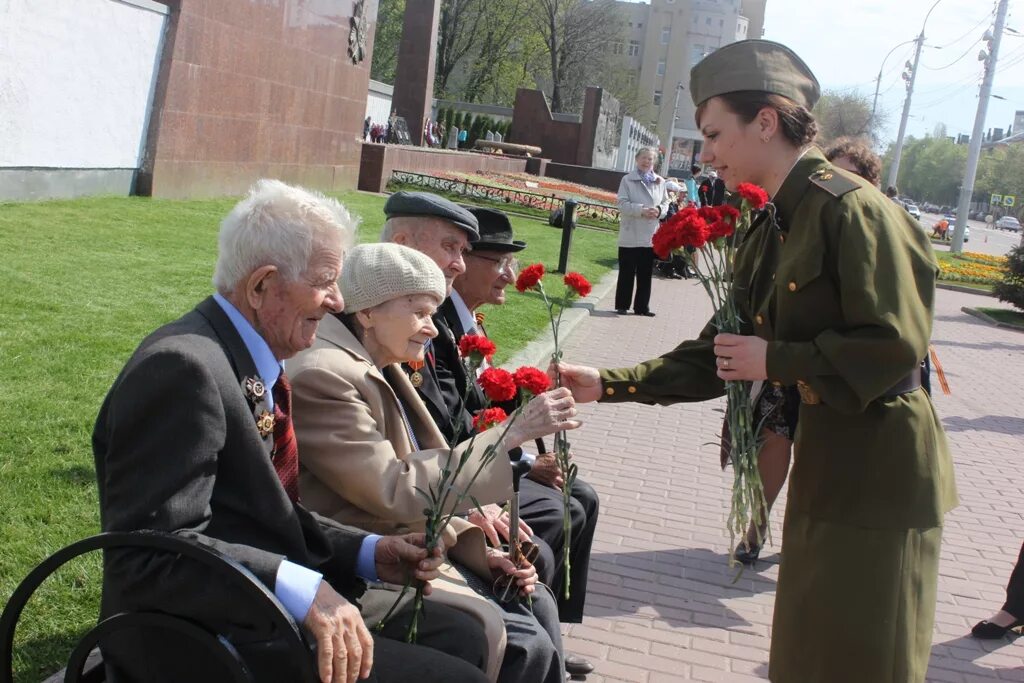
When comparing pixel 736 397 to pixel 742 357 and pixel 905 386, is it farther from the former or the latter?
pixel 905 386

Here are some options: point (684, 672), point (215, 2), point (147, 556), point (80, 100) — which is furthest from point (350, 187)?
point (147, 556)

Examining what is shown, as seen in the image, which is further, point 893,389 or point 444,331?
point 444,331

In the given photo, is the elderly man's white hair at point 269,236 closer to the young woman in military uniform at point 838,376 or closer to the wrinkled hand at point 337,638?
the wrinkled hand at point 337,638

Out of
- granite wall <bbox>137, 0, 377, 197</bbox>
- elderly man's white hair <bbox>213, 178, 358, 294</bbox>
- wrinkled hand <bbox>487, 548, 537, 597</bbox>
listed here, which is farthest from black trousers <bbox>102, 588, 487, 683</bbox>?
granite wall <bbox>137, 0, 377, 197</bbox>

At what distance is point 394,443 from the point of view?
3199 millimetres

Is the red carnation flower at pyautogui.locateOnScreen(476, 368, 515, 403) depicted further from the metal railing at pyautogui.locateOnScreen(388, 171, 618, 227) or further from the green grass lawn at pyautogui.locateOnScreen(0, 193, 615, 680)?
the metal railing at pyautogui.locateOnScreen(388, 171, 618, 227)

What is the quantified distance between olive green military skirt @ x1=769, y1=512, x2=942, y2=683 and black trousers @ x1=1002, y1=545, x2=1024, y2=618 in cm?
234

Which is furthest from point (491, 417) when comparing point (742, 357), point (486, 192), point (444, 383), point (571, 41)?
point (571, 41)

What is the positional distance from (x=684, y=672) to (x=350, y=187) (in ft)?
66.7

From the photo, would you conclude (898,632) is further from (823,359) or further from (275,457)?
(275,457)

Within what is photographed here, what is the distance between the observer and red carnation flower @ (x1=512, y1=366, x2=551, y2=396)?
2.76 meters

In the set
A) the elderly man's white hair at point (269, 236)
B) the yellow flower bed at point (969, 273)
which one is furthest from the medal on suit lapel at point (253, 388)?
A: the yellow flower bed at point (969, 273)

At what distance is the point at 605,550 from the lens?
550 cm

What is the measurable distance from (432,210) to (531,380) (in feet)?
5.19
